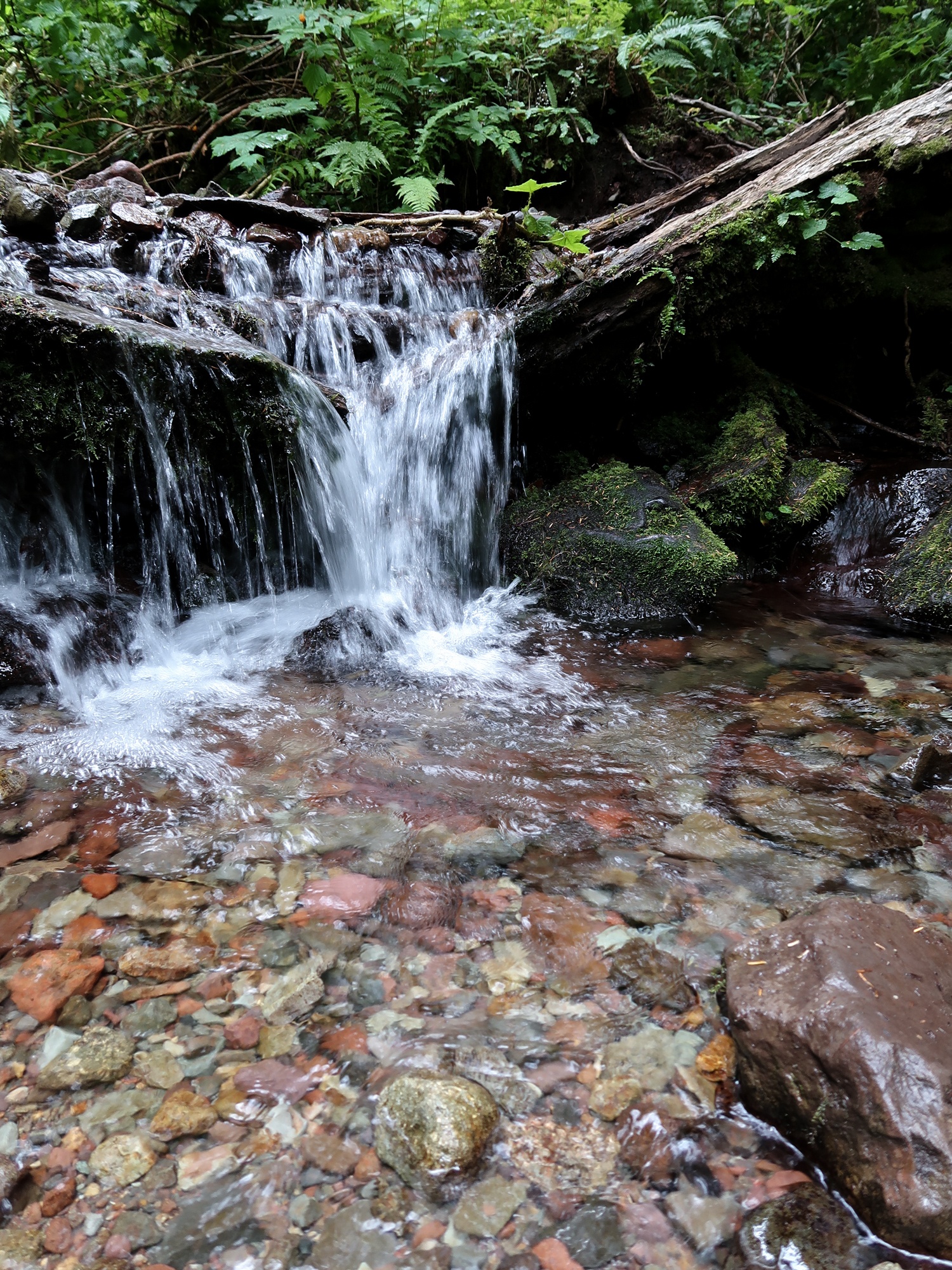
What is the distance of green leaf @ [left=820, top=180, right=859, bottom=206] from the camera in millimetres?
4695

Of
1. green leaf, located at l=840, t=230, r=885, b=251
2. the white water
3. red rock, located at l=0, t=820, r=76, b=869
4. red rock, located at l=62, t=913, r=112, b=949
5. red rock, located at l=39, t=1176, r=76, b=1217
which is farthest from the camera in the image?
green leaf, located at l=840, t=230, r=885, b=251

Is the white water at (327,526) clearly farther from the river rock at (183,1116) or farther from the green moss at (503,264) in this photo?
the river rock at (183,1116)

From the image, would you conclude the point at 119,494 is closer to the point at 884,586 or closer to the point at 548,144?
the point at 884,586

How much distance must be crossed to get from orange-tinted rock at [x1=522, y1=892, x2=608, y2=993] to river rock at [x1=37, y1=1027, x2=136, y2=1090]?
3.66ft

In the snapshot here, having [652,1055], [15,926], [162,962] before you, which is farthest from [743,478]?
[15,926]

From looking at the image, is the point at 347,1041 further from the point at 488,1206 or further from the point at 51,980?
the point at 51,980

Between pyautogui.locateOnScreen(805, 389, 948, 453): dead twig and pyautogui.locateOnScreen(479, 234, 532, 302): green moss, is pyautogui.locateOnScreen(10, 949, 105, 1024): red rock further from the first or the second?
pyautogui.locateOnScreen(805, 389, 948, 453): dead twig

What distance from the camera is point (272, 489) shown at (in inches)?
184

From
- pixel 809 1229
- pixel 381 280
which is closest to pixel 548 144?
pixel 381 280

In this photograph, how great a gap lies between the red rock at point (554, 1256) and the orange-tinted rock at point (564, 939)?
2.04 ft

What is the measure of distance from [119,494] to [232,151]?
19.6 feet

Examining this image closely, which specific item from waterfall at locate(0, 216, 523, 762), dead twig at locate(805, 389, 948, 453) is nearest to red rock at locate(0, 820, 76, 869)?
waterfall at locate(0, 216, 523, 762)

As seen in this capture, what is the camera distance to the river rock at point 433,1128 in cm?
154

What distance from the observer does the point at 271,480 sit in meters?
4.64
